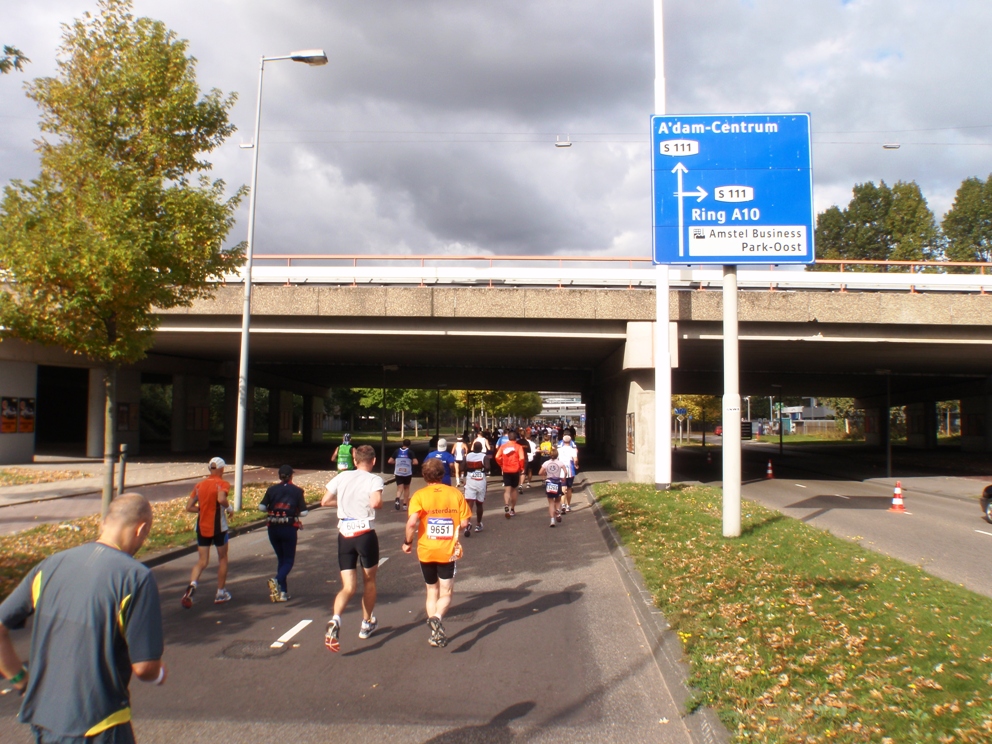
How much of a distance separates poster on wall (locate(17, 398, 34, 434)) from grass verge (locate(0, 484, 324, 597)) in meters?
15.3

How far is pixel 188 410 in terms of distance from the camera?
36312 millimetres

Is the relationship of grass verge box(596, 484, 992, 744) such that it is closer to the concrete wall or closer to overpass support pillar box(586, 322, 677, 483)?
overpass support pillar box(586, 322, 677, 483)

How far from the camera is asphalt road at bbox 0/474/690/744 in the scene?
469cm

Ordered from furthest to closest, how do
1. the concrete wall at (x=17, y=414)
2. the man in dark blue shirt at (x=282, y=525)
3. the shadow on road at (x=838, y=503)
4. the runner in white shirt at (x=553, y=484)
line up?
the concrete wall at (x=17, y=414), the shadow on road at (x=838, y=503), the runner in white shirt at (x=553, y=484), the man in dark blue shirt at (x=282, y=525)

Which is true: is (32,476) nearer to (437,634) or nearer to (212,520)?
(212,520)

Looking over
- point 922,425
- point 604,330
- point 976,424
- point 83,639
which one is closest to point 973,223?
point 922,425

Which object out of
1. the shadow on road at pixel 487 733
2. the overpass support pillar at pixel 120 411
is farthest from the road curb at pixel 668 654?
the overpass support pillar at pixel 120 411

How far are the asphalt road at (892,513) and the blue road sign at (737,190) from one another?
4671 mm

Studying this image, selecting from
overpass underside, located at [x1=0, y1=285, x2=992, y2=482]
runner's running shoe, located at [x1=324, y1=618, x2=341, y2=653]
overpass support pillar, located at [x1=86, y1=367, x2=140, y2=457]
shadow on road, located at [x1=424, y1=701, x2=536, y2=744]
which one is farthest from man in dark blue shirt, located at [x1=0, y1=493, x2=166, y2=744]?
overpass support pillar, located at [x1=86, y1=367, x2=140, y2=457]

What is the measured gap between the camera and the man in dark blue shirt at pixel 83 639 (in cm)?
269

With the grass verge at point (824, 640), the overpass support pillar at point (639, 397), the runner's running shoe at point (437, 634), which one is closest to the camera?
the grass verge at point (824, 640)

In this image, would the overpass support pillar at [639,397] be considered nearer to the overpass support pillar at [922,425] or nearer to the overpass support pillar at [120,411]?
the overpass support pillar at [120,411]

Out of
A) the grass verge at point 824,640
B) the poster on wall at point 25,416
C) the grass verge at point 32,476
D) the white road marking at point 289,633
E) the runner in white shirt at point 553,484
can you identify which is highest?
the poster on wall at point 25,416

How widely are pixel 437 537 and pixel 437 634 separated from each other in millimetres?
791
